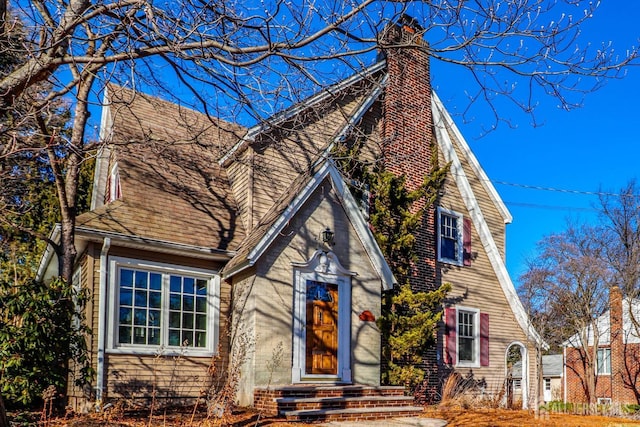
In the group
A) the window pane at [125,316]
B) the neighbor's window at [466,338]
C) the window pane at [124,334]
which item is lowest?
the neighbor's window at [466,338]

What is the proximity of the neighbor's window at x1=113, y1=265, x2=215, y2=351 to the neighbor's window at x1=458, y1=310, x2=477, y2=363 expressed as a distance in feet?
24.1

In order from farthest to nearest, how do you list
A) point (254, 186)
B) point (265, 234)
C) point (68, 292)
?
point (254, 186) → point (265, 234) → point (68, 292)

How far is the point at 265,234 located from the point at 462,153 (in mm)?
8872

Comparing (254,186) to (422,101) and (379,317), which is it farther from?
(422,101)

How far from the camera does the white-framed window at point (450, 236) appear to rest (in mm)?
16406

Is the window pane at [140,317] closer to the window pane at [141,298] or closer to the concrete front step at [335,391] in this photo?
the window pane at [141,298]

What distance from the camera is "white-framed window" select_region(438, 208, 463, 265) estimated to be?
16406 millimetres

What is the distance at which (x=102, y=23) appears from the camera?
7137 mm

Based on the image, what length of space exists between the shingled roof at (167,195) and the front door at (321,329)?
78.1 inches

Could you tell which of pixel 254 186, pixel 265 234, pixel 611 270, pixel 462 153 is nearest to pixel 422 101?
pixel 462 153

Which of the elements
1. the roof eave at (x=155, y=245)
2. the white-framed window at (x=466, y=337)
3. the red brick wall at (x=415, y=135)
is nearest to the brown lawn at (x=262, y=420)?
the roof eave at (x=155, y=245)

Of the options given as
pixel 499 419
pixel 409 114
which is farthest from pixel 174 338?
pixel 409 114

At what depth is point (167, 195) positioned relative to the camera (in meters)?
12.6

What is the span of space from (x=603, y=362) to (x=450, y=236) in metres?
20.3
